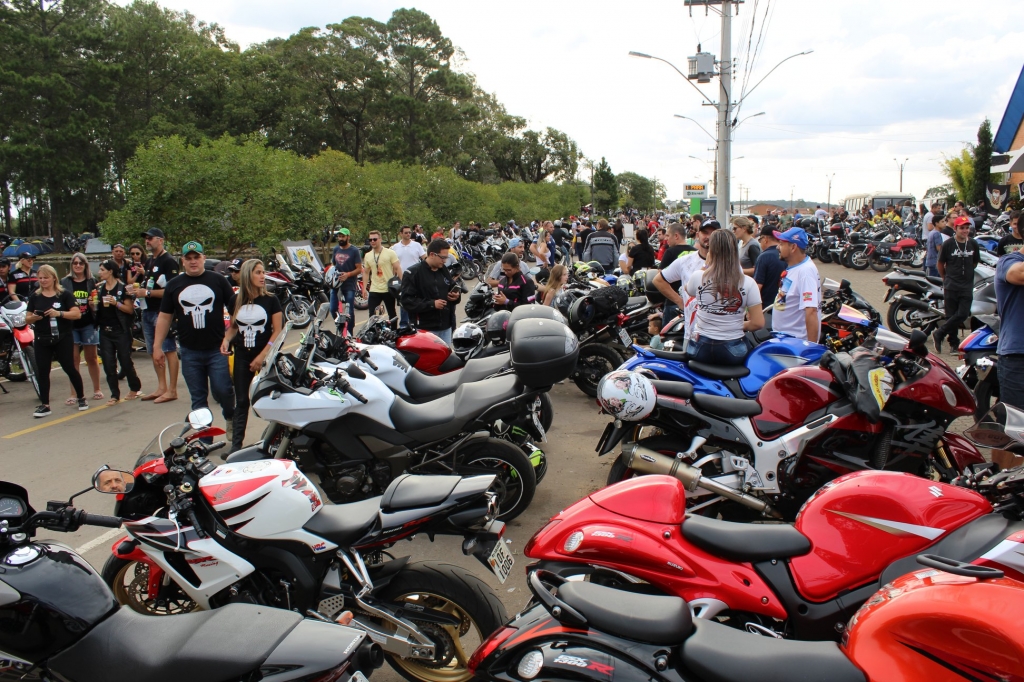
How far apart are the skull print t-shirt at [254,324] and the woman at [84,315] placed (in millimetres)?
3563

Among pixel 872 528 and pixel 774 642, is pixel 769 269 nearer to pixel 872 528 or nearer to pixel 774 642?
pixel 872 528

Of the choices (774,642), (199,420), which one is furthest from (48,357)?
(774,642)

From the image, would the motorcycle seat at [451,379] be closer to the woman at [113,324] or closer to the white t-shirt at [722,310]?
the white t-shirt at [722,310]

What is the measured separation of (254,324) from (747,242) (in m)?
6.06

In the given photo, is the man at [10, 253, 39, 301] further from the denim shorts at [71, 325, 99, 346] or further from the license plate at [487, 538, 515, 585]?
the license plate at [487, 538, 515, 585]

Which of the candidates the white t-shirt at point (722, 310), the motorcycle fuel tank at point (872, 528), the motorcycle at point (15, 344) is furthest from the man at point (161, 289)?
the motorcycle fuel tank at point (872, 528)

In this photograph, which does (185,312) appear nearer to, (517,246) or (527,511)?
(527,511)

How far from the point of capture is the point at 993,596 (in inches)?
71.0

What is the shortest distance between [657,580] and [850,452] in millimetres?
2035

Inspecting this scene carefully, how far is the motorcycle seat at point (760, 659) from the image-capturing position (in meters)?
1.84

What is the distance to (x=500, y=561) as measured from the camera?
9.10 feet

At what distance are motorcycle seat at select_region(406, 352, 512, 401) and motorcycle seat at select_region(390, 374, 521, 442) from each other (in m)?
0.69

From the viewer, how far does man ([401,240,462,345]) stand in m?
7.54

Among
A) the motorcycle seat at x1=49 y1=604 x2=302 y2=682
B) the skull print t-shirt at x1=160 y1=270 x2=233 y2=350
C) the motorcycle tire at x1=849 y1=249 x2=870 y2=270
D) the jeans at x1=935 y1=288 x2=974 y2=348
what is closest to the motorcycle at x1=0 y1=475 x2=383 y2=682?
the motorcycle seat at x1=49 y1=604 x2=302 y2=682
